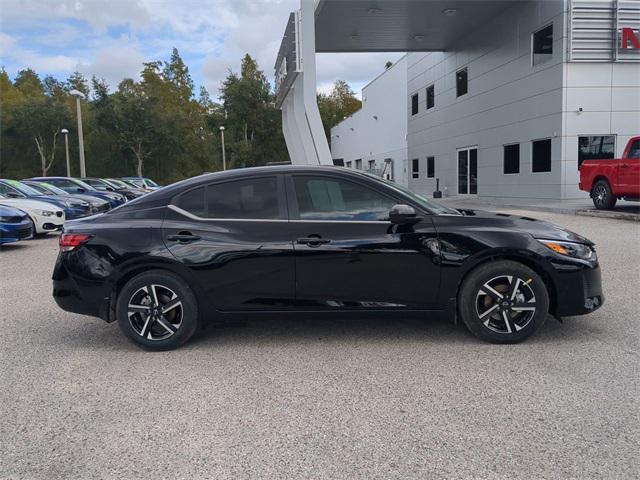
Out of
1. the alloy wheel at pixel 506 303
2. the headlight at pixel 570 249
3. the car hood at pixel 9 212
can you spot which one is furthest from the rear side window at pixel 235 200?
the car hood at pixel 9 212

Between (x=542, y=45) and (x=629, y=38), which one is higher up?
(x=542, y=45)

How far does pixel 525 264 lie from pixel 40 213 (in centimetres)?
1265

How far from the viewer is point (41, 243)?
1326cm

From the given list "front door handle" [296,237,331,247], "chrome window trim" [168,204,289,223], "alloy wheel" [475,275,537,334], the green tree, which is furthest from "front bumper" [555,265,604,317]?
the green tree

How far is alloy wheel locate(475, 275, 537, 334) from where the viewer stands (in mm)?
4594

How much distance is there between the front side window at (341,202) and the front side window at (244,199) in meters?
0.26

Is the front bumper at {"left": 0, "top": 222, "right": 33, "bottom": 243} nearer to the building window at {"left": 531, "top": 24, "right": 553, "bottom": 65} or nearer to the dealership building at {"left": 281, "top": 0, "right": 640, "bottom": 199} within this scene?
the dealership building at {"left": 281, "top": 0, "right": 640, "bottom": 199}

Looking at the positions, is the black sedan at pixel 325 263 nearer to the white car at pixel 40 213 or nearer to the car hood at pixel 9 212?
the car hood at pixel 9 212

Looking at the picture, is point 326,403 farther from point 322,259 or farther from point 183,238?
point 183,238

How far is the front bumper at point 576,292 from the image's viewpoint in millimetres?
4613

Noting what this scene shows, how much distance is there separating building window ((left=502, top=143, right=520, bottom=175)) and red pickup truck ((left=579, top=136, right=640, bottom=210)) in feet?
24.5

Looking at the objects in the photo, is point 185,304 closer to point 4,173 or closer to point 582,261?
point 582,261

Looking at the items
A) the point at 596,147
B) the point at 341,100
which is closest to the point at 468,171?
the point at 596,147

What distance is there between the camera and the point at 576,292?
463cm
